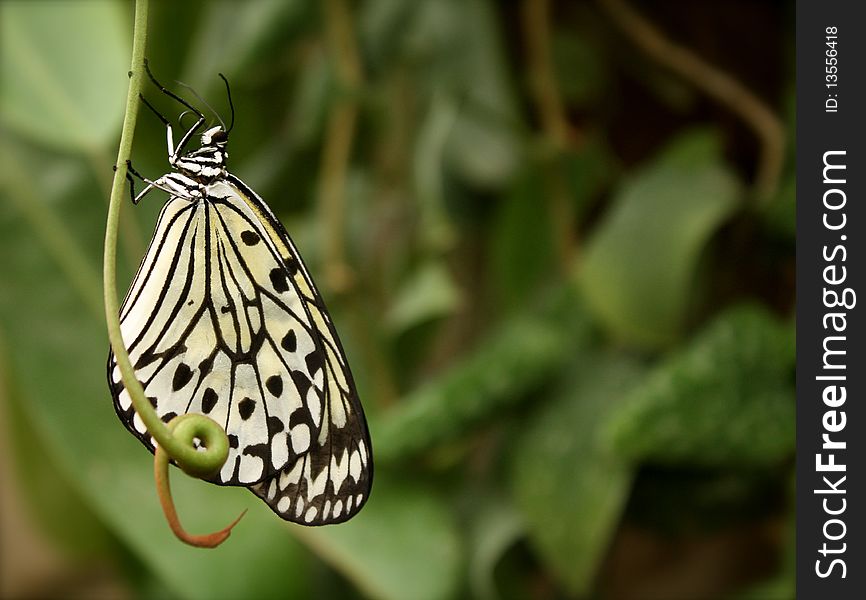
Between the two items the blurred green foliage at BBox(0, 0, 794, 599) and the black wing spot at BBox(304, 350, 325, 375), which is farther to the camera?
the blurred green foliage at BBox(0, 0, 794, 599)

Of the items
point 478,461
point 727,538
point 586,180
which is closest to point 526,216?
point 586,180

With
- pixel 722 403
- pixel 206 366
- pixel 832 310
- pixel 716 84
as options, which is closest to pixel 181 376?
pixel 206 366

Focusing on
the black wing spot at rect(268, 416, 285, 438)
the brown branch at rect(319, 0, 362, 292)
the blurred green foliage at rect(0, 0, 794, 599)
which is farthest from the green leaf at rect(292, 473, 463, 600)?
the black wing spot at rect(268, 416, 285, 438)

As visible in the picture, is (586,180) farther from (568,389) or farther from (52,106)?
(52,106)

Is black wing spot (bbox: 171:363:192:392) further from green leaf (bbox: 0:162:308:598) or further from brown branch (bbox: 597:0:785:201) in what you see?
brown branch (bbox: 597:0:785:201)

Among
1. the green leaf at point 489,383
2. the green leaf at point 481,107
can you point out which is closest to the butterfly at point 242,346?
the green leaf at point 489,383

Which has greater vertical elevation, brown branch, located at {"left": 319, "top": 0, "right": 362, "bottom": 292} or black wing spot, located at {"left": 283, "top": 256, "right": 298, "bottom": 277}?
brown branch, located at {"left": 319, "top": 0, "right": 362, "bottom": 292}

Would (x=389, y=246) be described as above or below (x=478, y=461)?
above
